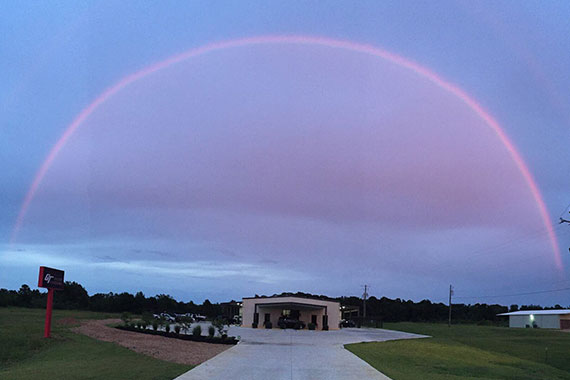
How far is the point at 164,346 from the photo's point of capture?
24.3 m

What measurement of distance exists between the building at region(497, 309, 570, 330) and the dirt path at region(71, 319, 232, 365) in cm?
6849

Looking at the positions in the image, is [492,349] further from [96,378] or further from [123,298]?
[123,298]

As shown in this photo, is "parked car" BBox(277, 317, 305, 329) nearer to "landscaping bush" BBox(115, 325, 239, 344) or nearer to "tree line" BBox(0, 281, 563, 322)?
"tree line" BBox(0, 281, 563, 322)

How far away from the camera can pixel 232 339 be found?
28719 millimetres

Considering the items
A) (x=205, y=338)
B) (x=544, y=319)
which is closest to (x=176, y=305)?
(x=544, y=319)

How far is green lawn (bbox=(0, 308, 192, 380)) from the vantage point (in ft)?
51.4

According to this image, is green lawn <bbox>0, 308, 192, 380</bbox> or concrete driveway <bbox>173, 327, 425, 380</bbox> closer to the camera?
green lawn <bbox>0, 308, 192, 380</bbox>

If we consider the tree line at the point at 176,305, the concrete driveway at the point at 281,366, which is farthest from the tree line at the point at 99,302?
the concrete driveway at the point at 281,366

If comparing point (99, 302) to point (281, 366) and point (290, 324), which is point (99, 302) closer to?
point (290, 324)

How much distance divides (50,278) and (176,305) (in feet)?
235

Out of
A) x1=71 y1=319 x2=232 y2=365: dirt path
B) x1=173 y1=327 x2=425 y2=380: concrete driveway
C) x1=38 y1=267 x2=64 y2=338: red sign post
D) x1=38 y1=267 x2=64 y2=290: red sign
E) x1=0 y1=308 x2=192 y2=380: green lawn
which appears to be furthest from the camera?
x1=38 y1=267 x2=64 y2=290: red sign

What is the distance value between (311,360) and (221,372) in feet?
17.9

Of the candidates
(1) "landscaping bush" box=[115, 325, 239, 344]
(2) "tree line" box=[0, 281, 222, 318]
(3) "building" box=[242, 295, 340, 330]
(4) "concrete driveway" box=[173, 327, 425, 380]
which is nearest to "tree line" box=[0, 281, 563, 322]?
(2) "tree line" box=[0, 281, 222, 318]

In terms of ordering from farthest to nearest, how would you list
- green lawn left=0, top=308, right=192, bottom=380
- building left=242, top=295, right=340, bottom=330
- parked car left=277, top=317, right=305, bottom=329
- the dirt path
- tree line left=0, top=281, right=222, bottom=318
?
tree line left=0, top=281, right=222, bottom=318 → building left=242, top=295, right=340, bottom=330 → parked car left=277, top=317, right=305, bottom=329 → the dirt path → green lawn left=0, top=308, right=192, bottom=380
